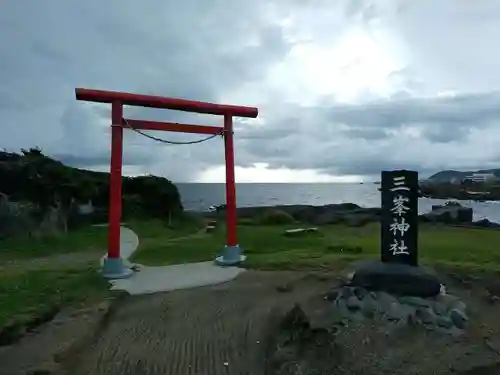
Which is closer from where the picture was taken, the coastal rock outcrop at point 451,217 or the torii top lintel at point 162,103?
the torii top lintel at point 162,103

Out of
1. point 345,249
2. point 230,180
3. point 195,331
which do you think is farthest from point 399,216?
point 345,249

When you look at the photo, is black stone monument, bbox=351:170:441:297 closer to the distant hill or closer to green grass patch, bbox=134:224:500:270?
green grass patch, bbox=134:224:500:270

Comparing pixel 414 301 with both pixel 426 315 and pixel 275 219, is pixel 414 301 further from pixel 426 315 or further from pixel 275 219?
pixel 275 219

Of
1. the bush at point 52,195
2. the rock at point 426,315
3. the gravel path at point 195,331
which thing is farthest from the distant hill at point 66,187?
the rock at point 426,315

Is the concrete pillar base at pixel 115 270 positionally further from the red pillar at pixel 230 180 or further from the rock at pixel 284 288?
the rock at pixel 284 288

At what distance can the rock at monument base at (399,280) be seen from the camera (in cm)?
649

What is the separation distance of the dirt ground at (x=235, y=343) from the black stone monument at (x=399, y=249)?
2.55 feet

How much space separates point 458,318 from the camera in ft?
20.2

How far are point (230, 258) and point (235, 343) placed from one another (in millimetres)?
4422

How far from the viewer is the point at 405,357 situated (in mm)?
5195

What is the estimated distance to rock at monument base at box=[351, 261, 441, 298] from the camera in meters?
6.49

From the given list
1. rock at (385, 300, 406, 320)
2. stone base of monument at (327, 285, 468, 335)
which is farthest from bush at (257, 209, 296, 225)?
rock at (385, 300, 406, 320)

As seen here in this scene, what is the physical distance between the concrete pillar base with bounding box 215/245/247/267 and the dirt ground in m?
2.57

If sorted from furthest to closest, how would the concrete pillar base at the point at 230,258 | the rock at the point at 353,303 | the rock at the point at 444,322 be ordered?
the concrete pillar base at the point at 230,258 → the rock at the point at 353,303 → the rock at the point at 444,322
